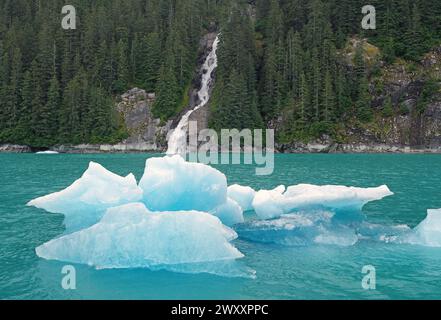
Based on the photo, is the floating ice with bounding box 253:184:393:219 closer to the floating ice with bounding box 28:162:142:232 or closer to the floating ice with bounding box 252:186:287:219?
the floating ice with bounding box 252:186:287:219

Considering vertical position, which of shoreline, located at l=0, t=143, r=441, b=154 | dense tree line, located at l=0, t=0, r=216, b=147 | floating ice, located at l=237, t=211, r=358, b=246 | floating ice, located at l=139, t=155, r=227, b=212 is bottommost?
shoreline, located at l=0, t=143, r=441, b=154

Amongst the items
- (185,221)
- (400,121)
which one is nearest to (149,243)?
(185,221)

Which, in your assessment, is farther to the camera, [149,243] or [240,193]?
[240,193]

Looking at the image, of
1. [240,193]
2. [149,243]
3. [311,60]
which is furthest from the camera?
[311,60]

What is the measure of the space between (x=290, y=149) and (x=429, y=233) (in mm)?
79936

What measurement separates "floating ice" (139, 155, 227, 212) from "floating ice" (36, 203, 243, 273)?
7.47 feet

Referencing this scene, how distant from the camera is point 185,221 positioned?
14.0 m

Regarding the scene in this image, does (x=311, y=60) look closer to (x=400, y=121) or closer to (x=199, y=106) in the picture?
(x=400, y=121)

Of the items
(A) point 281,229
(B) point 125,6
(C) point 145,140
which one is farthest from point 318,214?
(B) point 125,6

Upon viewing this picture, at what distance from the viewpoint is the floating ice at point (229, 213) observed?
745 inches

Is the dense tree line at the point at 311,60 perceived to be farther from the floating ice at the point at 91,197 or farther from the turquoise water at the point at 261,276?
the floating ice at the point at 91,197

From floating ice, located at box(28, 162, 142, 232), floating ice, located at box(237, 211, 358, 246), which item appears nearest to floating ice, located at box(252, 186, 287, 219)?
floating ice, located at box(237, 211, 358, 246)

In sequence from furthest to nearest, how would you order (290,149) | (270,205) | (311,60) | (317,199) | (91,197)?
(311,60) → (290,149) → (270,205) → (317,199) → (91,197)

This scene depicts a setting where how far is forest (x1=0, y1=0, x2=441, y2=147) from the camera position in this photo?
330 feet
